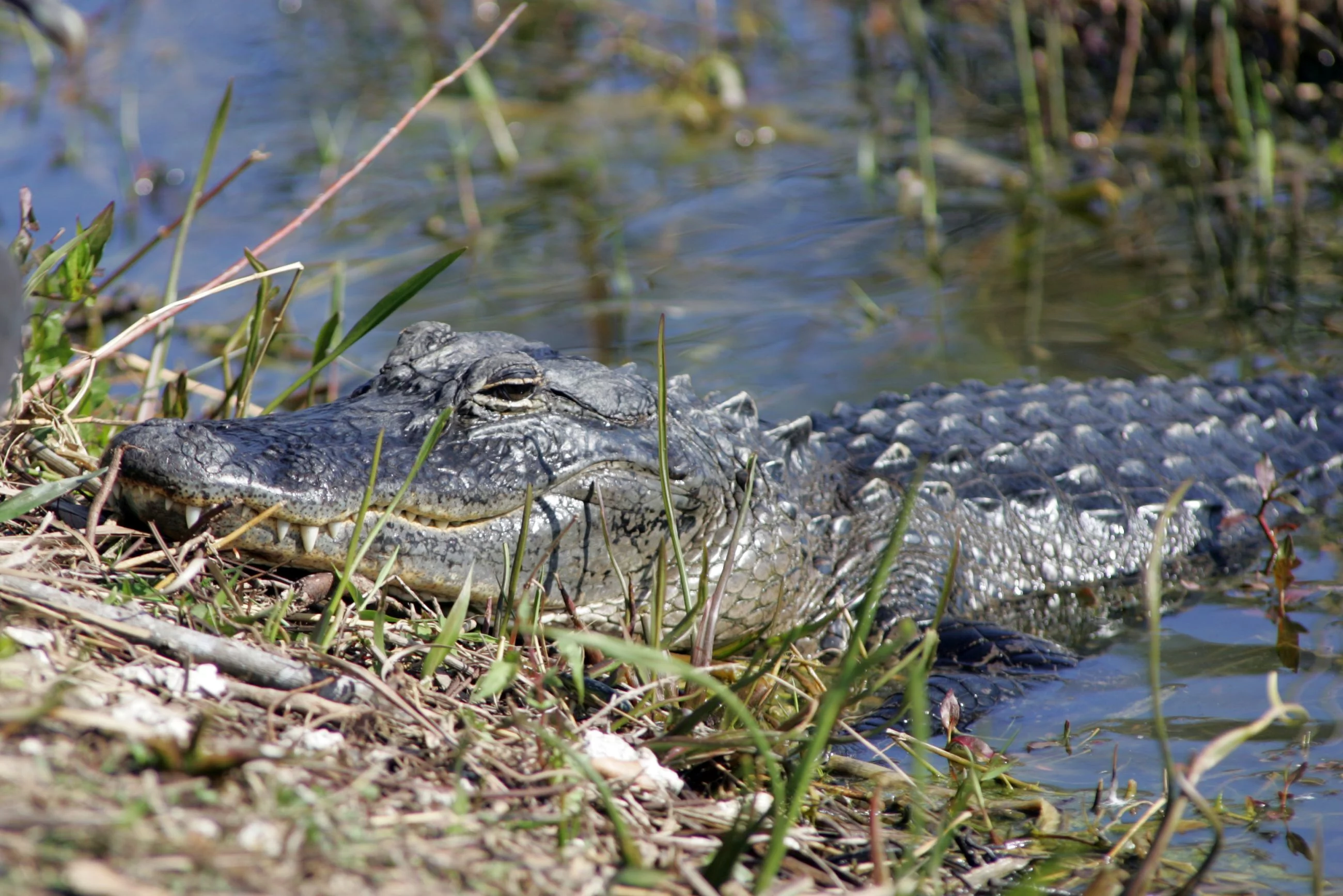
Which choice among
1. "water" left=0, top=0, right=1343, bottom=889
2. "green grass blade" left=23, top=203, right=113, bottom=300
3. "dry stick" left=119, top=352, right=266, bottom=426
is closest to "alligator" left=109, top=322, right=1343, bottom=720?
"water" left=0, top=0, right=1343, bottom=889

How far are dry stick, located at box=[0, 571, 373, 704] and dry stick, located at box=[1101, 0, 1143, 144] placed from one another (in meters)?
6.87

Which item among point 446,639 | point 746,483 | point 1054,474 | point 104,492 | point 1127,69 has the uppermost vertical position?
point 1127,69

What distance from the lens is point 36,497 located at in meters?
2.31

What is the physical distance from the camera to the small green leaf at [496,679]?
2.12 m

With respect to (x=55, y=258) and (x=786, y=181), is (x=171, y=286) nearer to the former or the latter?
(x=55, y=258)

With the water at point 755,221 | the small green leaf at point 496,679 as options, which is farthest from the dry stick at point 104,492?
the water at point 755,221

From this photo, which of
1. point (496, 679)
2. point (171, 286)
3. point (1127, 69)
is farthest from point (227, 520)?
point (1127, 69)

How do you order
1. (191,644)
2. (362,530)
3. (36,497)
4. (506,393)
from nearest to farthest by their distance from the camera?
1. (191,644)
2. (36,497)
3. (362,530)
4. (506,393)

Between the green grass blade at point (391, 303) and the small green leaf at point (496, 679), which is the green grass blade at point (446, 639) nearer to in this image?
the small green leaf at point (496, 679)

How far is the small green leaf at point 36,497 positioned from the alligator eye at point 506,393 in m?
0.99

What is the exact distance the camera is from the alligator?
8.68 ft

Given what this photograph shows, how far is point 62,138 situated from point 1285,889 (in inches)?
322

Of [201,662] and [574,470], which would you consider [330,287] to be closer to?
[574,470]

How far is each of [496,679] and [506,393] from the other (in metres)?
1.14
